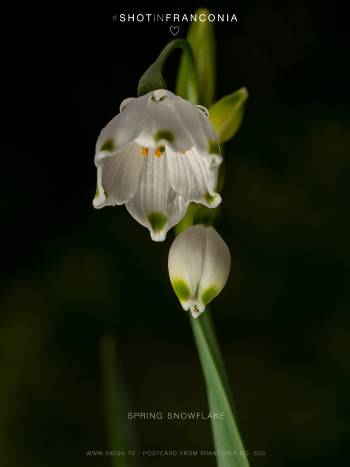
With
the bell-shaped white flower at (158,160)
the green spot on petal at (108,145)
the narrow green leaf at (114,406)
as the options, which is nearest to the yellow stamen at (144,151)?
the bell-shaped white flower at (158,160)

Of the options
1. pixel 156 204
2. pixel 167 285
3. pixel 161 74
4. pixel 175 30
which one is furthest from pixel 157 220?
pixel 167 285

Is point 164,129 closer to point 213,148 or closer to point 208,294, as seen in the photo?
point 213,148

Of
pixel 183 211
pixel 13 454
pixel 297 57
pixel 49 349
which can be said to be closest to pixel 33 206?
pixel 49 349

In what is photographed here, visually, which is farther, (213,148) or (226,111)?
(226,111)

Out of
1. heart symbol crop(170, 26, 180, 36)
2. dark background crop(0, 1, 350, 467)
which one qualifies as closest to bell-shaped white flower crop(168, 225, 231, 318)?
heart symbol crop(170, 26, 180, 36)

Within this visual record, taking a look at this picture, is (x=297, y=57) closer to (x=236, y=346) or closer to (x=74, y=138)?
(x=74, y=138)

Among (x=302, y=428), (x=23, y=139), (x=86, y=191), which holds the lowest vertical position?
(x=302, y=428)
